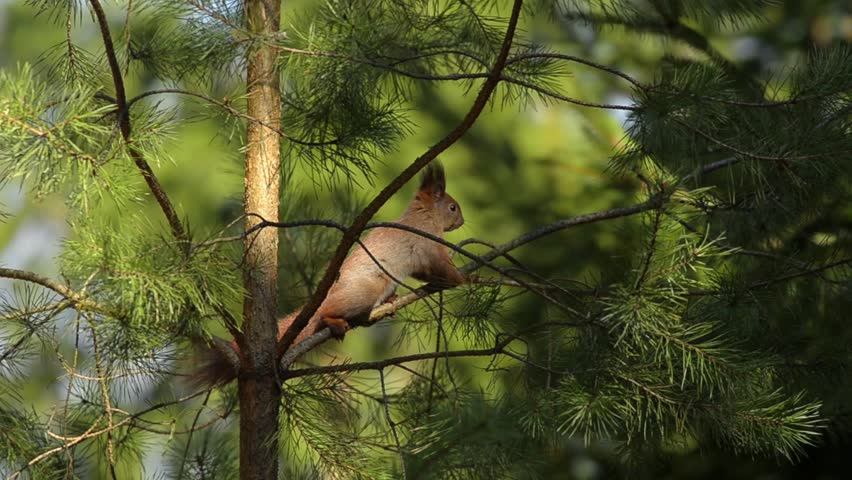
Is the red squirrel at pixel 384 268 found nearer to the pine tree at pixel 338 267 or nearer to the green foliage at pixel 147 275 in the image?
the pine tree at pixel 338 267

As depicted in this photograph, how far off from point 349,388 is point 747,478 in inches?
55.3

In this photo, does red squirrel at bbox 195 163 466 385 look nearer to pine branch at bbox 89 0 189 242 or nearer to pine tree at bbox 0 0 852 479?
pine tree at bbox 0 0 852 479

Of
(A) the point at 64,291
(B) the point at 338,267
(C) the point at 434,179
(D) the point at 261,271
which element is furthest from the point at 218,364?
(C) the point at 434,179

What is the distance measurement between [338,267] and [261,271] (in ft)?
0.49

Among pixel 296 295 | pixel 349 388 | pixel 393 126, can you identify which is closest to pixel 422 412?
pixel 349 388

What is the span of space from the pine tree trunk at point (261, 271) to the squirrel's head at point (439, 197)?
0.82 m

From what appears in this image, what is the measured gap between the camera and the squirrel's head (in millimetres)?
2656

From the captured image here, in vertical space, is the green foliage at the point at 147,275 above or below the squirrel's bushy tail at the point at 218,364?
below

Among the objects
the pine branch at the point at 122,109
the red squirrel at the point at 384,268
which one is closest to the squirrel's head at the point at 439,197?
the red squirrel at the point at 384,268

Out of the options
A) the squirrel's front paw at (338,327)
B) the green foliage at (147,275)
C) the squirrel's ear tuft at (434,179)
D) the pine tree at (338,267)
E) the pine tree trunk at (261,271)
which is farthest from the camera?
the squirrel's ear tuft at (434,179)

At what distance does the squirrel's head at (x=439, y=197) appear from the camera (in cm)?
266

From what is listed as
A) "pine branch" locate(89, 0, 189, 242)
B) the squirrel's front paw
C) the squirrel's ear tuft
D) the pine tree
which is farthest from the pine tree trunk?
the squirrel's ear tuft

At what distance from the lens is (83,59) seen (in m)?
1.73

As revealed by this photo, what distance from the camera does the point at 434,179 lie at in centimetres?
268
